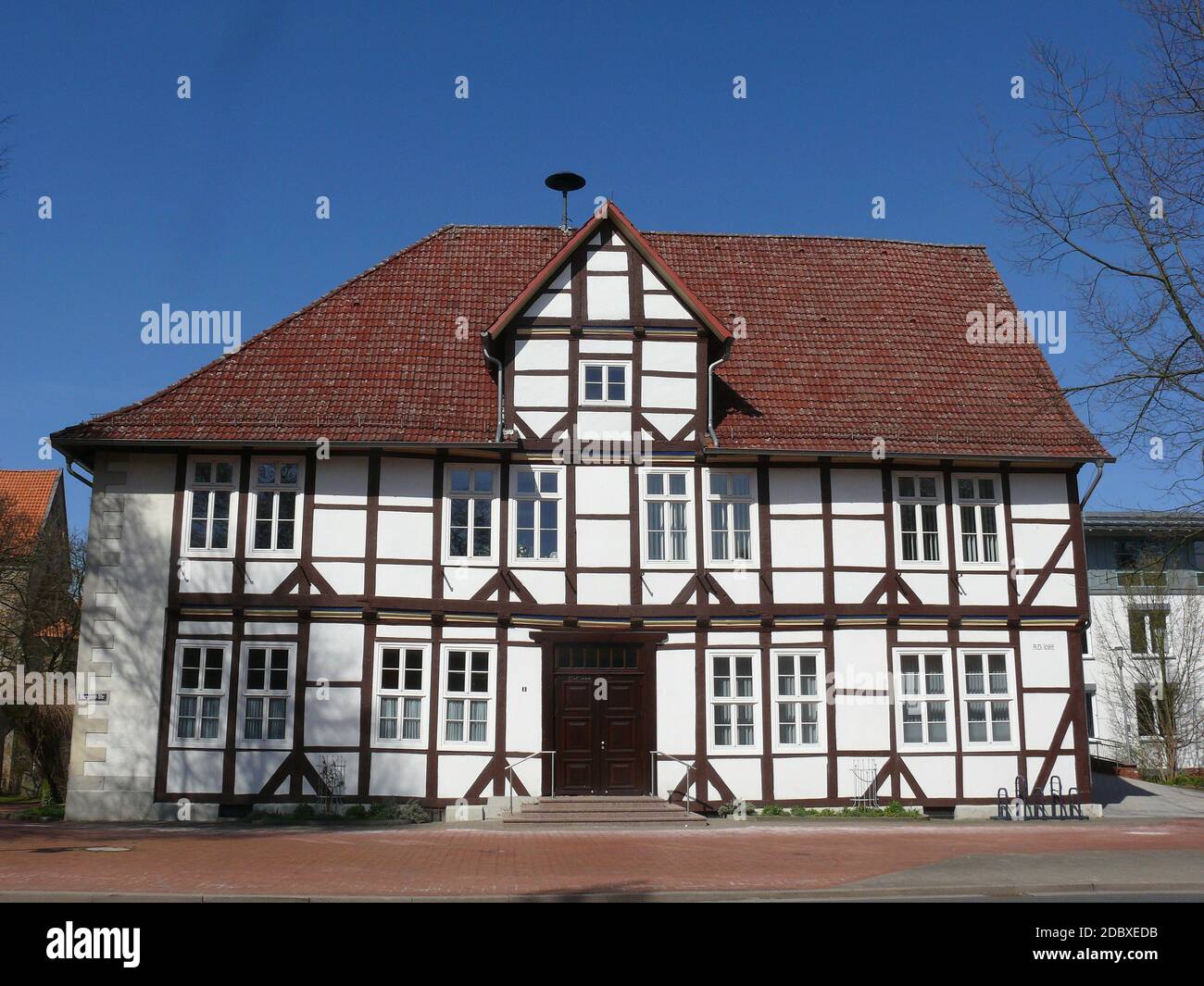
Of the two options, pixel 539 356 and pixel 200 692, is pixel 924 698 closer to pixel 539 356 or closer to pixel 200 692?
pixel 539 356

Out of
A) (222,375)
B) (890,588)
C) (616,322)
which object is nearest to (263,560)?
(222,375)

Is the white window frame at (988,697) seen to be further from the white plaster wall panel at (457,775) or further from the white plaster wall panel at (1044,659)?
the white plaster wall panel at (457,775)

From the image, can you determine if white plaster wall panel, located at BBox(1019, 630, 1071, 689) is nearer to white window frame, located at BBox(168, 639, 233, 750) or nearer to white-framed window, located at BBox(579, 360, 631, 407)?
white-framed window, located at BBox(579, 360, 631, 407)

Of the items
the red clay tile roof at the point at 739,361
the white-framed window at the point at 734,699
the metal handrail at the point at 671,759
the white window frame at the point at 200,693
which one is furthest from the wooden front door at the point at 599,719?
the white window frame at the point at 200,693

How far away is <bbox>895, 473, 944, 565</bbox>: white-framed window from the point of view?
22594 mm

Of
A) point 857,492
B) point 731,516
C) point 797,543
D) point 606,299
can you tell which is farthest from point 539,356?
point 857,492

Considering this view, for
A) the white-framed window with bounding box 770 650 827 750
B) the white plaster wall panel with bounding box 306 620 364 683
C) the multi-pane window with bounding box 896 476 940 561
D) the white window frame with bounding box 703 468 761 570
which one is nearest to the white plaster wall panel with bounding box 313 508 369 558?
the white plaster wall panel with bounding box 306 620 364 683

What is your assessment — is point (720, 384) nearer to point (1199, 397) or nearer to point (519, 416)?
point (519, 416)

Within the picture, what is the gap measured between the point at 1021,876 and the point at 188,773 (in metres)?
14.8

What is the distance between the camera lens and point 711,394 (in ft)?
75.8

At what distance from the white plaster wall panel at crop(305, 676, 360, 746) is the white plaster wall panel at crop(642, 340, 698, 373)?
8802mm

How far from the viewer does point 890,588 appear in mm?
22234

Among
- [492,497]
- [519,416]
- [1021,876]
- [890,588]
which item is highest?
[519,416]

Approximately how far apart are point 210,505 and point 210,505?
2 cm
